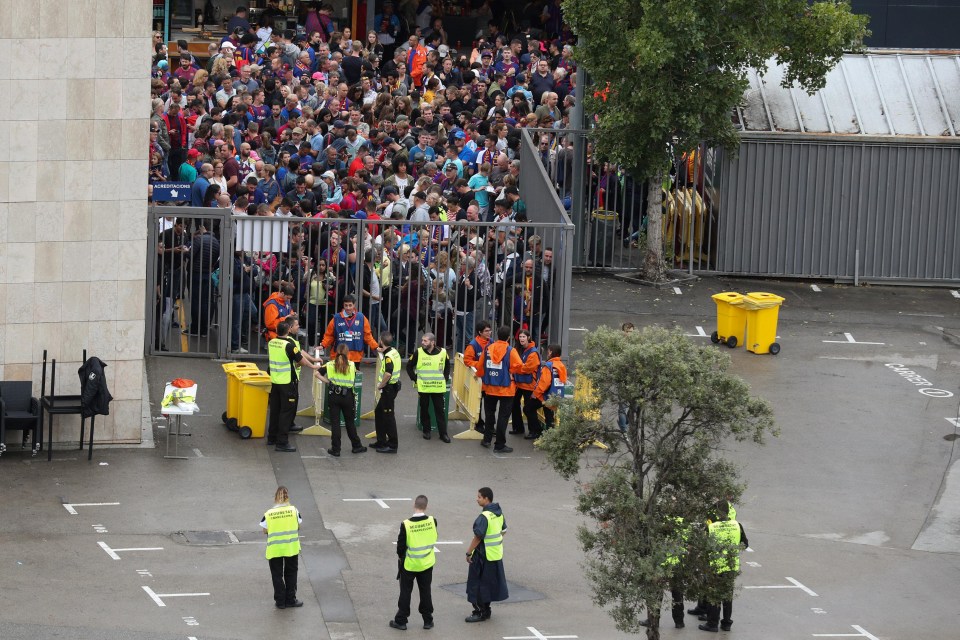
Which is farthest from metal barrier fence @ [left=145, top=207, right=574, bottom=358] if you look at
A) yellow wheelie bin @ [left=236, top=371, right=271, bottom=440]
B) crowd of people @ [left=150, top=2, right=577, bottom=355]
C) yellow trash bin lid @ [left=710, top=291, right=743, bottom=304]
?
yellow wheelie bin @ [left=236, top=371, right=271, bottom=440]

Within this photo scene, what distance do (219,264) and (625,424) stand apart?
11171mm

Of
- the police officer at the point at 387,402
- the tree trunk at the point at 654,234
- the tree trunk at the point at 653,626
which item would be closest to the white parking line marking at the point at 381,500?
the police officer at the point at 387,402

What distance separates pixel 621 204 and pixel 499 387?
1053cm

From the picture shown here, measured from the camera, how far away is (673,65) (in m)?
28.6

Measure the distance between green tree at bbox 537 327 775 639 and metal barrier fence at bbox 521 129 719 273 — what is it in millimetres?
15774

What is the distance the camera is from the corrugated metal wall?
31.4m

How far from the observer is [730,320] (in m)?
26.9

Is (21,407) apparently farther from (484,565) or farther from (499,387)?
(484,565)

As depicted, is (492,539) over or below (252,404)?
below

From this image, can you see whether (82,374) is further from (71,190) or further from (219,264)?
(219,264)

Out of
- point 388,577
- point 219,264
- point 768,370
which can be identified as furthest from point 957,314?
Result: point 388,577

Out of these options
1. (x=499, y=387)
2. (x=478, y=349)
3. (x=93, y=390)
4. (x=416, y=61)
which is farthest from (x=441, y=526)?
(x=416, y=61)

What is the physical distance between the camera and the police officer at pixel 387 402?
21.7 m

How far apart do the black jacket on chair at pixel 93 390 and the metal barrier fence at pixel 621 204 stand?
12.1 metres
